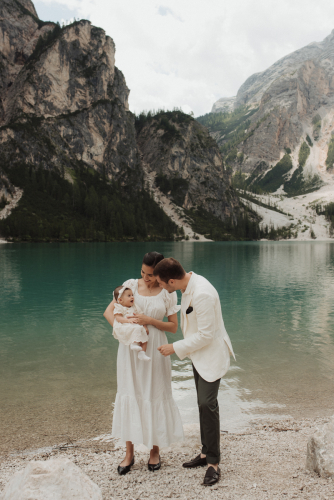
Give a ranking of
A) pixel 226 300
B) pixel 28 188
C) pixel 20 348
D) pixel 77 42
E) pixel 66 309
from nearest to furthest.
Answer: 1. pixel 20 348
2. pixel 66 309
3. pixel 226 300
4. pixel 28 188
5. pixel 77 42

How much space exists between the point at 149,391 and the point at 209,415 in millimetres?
865

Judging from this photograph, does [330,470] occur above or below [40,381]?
above

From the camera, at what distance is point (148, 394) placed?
455 cm

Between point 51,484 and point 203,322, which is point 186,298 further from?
point 51,484

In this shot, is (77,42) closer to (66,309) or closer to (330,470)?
(66,309)

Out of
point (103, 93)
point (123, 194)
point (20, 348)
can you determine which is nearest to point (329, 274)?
point (20, 348)

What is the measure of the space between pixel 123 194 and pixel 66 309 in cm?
18351

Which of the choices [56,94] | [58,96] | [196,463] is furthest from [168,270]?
[58,96]

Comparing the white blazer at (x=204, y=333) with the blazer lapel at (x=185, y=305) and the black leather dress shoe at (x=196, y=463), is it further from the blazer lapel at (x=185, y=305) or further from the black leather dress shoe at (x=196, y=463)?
the black leather dress shoe at (x=196, y=463)

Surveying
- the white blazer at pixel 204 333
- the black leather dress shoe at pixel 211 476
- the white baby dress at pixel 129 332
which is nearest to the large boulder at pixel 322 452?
the black leather dress shoe at pixel 211 476

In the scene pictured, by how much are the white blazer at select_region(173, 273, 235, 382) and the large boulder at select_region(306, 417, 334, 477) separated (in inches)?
53.9

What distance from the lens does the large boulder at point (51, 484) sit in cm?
306

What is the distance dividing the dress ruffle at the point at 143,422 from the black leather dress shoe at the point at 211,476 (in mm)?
621

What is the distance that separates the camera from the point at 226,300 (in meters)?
23.9
